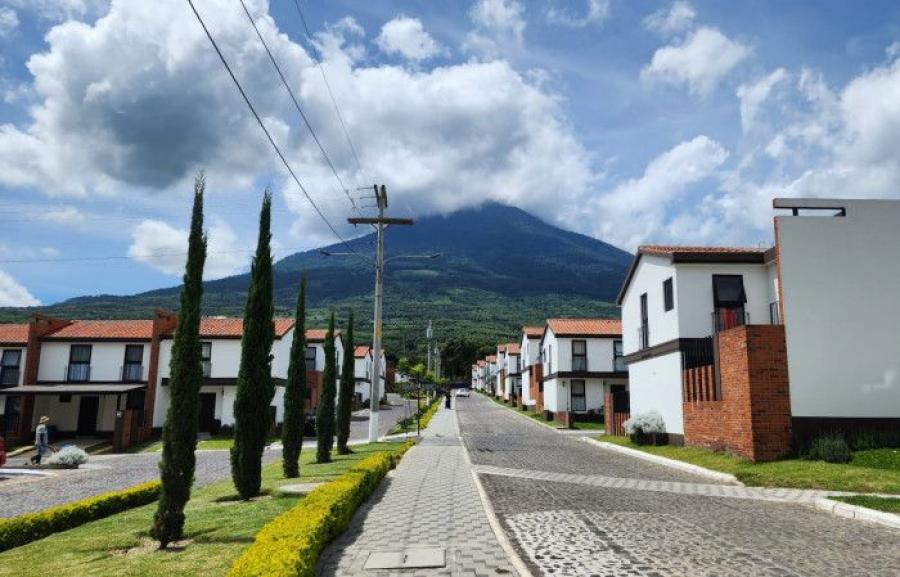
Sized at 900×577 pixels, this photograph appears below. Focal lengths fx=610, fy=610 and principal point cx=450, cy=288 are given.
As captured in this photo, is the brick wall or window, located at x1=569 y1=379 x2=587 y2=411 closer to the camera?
the brick wall

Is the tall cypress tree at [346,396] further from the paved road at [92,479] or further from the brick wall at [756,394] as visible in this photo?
the brick wall at [756,394]

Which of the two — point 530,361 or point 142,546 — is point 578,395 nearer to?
point 530,361

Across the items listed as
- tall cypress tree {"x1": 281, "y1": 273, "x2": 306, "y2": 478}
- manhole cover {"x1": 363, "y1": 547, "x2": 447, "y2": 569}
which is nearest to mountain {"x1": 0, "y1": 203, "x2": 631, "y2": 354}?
tall cypress tree {"x1": 281, "y1": 273, "x2": 306, "y2": 478}

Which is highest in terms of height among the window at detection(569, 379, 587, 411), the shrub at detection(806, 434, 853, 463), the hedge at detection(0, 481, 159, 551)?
the window at detection(569, 379, 587, 411)

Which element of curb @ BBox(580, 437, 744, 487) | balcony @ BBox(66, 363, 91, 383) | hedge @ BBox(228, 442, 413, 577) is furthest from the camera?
balcony @ BBox(66, 363, 91, 383)

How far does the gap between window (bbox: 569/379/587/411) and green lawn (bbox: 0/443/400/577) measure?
3162 centimetres

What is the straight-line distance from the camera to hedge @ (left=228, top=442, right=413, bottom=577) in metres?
5.95

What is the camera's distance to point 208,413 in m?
35.2

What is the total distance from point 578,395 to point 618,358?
3.68m

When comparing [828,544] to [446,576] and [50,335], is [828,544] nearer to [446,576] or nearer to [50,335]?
[446,576]

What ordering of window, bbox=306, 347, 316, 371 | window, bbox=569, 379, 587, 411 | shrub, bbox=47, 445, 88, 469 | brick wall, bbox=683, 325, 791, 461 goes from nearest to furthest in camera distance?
brick wall, bbox=683, 325, 791, 461
shrub, bbox=47, 445, 88, 469
window, bbox=569, 379, 587, 411
window, bbox=306, 347, 316, 371

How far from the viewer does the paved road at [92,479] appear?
590 inches

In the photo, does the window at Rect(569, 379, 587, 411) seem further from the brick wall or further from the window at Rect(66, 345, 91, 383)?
the window at Rect(66, 345, 91, 383)

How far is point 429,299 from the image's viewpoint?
164 m
